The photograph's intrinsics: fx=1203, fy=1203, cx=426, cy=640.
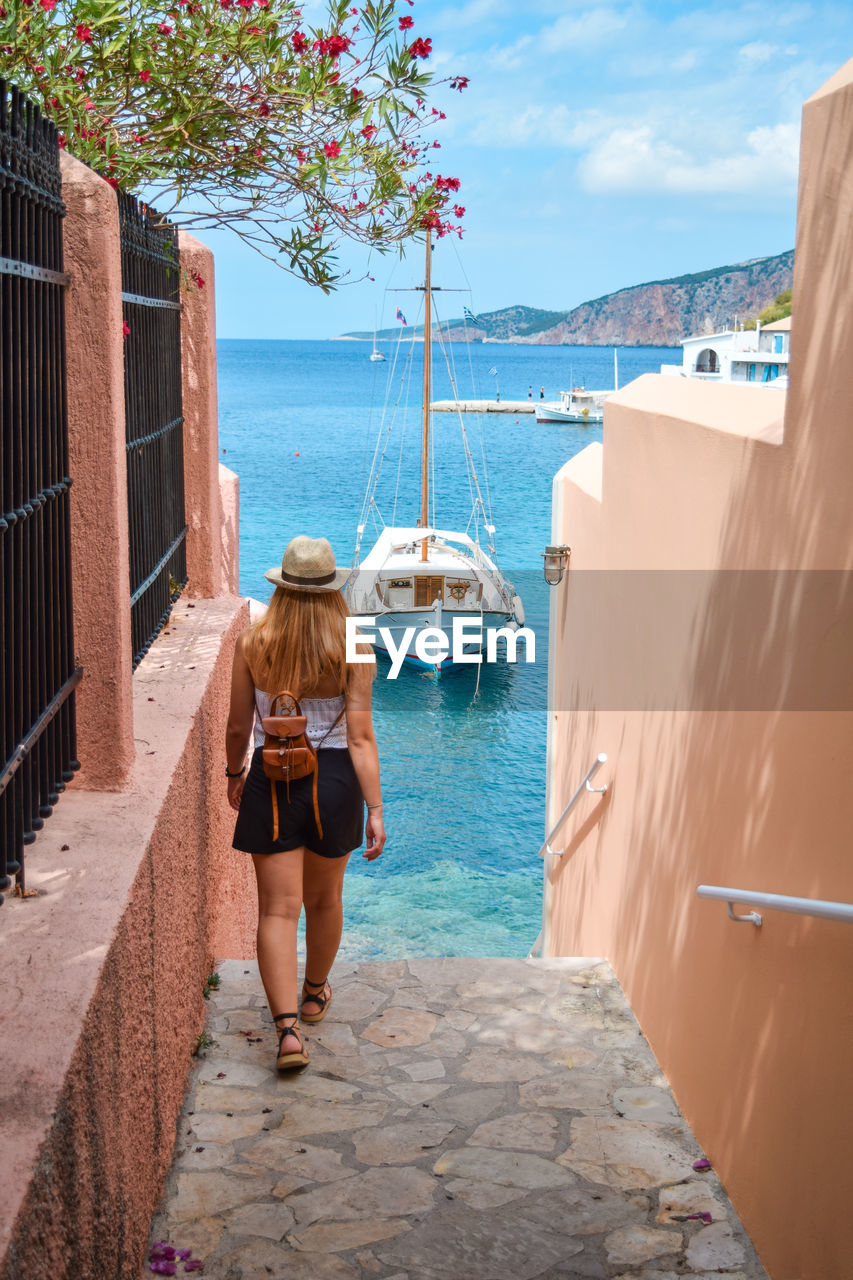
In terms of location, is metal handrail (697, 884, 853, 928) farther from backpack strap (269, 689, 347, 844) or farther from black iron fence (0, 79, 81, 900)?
black iron fence (0, 79, 81, 900)

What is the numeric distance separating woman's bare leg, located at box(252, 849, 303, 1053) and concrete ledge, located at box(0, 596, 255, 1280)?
0.81 feet

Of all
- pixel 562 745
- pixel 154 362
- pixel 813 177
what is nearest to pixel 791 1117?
pixel 813 177

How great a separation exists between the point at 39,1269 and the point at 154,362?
3761 millimetres

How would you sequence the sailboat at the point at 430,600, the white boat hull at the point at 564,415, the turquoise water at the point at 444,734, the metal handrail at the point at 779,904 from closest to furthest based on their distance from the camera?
the metal handrail at the point at 779,904
the turquoise water at the point at 444,734
the sailboat at the point at 430,600
the white boat hull at the point at 564,415

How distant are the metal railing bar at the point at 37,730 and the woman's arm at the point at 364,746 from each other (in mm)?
873

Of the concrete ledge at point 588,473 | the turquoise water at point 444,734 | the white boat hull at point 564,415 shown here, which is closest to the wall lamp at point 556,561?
the concrete ledge at point 588,473

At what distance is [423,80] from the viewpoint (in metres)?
4.89

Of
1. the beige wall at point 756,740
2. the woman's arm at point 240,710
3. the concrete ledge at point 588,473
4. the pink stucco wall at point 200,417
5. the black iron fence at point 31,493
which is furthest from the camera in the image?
the concrete ledge at point 588,473

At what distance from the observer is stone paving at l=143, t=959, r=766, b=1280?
301 cm

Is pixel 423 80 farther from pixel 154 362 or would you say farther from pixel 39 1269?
pixel 39 1269

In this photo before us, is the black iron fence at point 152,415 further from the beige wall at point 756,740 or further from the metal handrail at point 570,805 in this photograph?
the metal handrail at point 570,805

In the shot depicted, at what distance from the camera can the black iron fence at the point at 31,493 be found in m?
2.53

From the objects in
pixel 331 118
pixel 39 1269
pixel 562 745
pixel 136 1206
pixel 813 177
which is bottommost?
pixel 562 745

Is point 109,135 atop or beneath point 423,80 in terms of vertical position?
beneath
